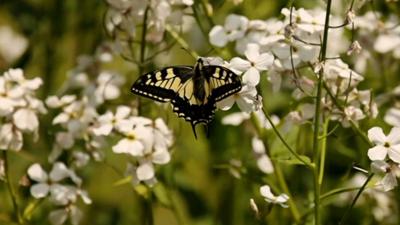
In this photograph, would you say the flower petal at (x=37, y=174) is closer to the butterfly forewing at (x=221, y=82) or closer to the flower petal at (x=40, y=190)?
the flower petal at (x=40, y=190)

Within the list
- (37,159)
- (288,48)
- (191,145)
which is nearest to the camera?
(288,48)

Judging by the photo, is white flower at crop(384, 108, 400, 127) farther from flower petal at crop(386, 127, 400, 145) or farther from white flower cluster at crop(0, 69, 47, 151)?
white flower cluster at crop(0, 69, 47, 151)

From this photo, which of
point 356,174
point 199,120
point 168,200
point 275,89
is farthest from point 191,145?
point 199,120

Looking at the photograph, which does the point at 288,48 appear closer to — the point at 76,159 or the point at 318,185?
the point at 318,185

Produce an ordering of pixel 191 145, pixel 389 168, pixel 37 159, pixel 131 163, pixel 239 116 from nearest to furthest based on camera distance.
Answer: pixel 389 168 < pixel 131 163 < pixel 239 116 < pixel 37 159 < pixel 191 145

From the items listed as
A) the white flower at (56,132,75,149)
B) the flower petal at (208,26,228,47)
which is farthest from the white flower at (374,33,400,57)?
the white flower at (56,132,75,149)

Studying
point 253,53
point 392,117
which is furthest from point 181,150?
point 253,53

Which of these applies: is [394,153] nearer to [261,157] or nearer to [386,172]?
[386,172]
